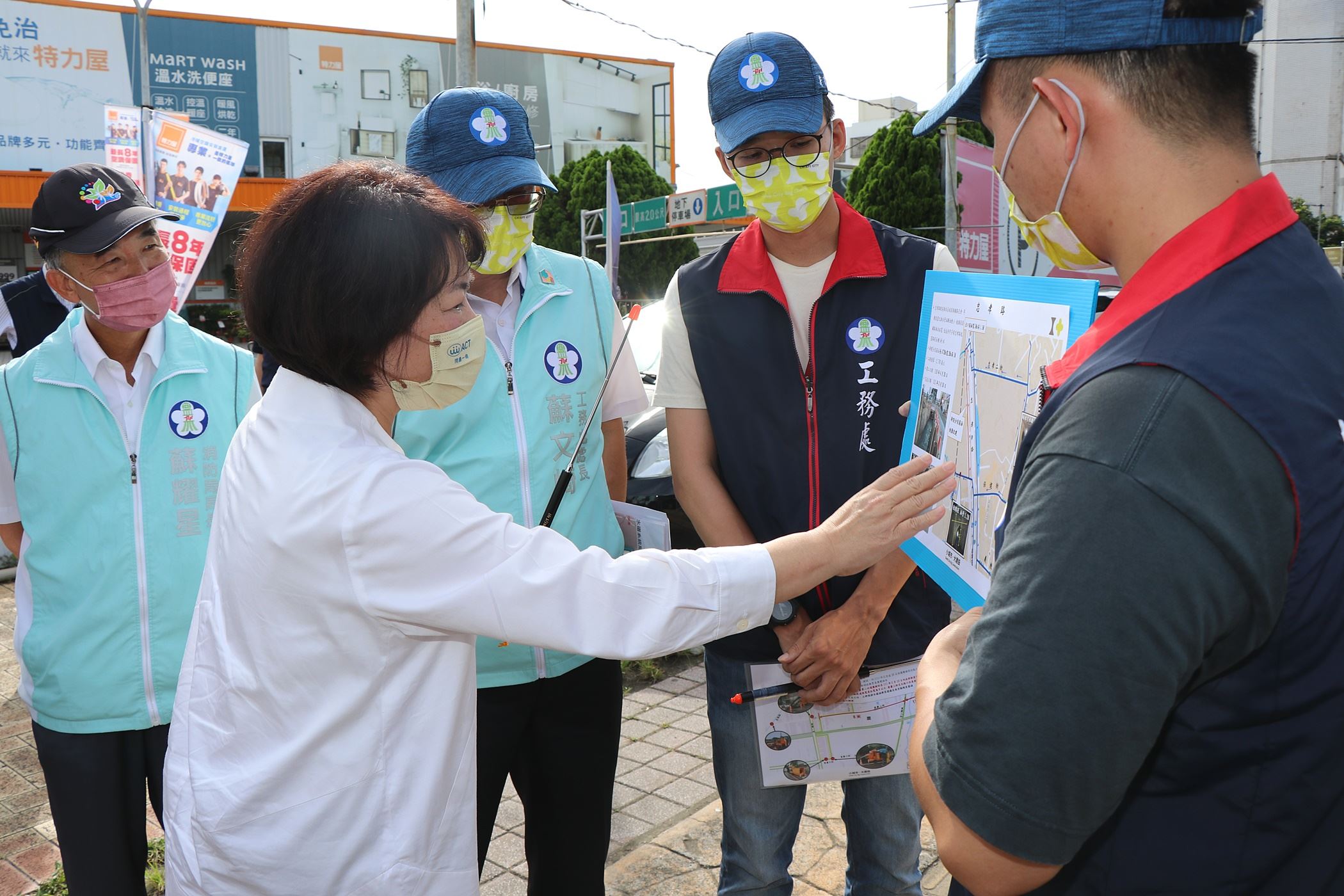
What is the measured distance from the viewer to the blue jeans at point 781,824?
7.45 feet

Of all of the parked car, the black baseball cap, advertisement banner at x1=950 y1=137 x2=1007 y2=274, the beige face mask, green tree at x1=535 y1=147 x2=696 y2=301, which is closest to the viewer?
the beige face mask

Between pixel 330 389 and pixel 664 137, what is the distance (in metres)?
35.5

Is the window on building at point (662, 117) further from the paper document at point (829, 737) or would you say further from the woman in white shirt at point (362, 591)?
the woman in white shirt at point (362, 591)

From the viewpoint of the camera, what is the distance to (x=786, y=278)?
2.38 metres

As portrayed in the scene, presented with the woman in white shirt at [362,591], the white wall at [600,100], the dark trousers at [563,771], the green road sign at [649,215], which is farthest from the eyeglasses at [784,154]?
the white wall at [600,100]

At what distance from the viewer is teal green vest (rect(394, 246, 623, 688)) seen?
229cm

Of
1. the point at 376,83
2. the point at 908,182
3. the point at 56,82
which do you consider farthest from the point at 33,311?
the point at 376,83

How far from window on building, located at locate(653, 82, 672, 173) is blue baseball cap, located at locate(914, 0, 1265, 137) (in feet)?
117

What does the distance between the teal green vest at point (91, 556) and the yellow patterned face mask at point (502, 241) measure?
974 millimetres

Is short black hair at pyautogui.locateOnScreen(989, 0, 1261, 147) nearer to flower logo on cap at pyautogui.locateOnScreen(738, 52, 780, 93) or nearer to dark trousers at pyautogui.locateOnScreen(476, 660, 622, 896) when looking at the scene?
flower logo on cap at pyautogui.locateOnScreen(738, 52, 780, 93)

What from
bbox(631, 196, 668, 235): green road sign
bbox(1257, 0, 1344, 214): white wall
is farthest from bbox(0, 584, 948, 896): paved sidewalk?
bbox(1257, 0, 1344, 214): white wall

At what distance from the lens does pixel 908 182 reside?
1538cm

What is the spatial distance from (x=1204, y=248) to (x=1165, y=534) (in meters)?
0.32

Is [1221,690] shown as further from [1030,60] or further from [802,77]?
[802,77]
